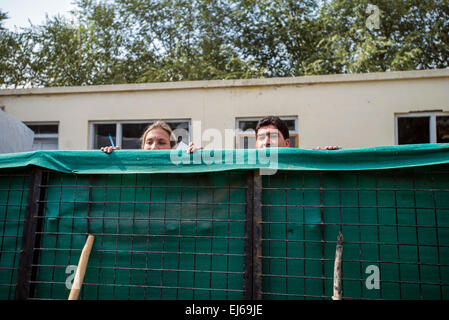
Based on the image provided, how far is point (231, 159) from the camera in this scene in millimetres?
2258

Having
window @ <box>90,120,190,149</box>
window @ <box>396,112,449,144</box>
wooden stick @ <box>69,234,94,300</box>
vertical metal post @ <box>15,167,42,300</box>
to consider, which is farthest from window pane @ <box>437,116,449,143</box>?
vertical metal post @ <box>15,167,42,300</box>

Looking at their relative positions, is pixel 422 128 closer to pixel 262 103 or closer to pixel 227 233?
pixel 262 103

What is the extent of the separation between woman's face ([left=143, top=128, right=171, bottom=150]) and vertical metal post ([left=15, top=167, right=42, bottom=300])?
1019mm

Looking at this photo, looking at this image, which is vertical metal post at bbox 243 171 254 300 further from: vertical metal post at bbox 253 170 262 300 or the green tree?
the green tree

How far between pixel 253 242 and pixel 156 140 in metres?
1.50

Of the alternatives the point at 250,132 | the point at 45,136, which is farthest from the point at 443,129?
the point at 45,136

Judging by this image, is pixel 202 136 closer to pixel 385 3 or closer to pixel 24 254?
pixel 24 254

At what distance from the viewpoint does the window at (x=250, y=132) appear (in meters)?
5.90

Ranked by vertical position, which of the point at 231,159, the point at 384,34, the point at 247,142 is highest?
the point at 384,34

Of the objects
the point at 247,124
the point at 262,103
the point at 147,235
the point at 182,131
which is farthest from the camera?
the point at 182,131

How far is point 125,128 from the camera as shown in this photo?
638 centimetres

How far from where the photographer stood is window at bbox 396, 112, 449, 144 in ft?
18.2

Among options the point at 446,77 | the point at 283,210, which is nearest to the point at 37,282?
the point at 283,210

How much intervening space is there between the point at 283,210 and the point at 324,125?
12.7 feet
